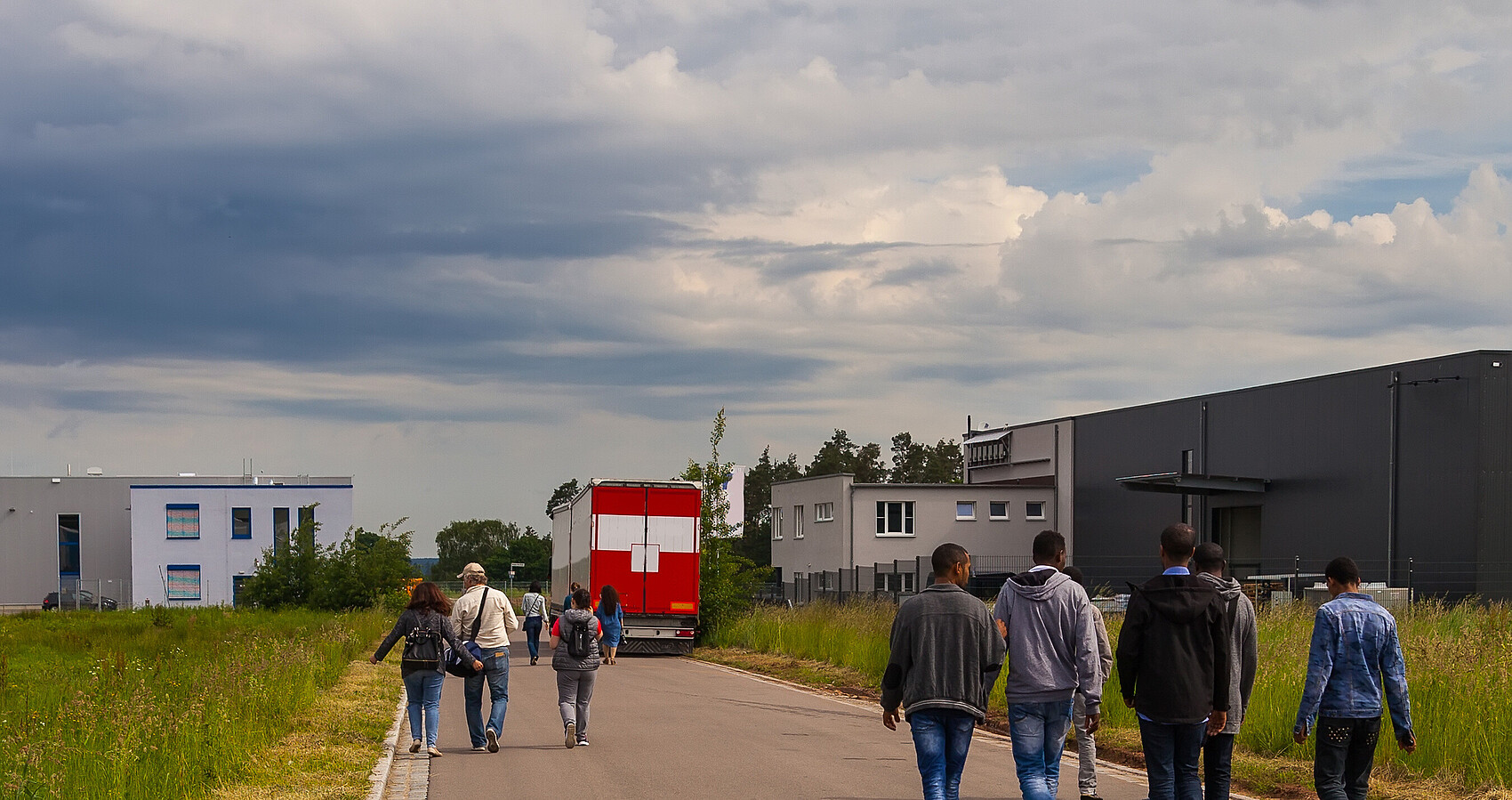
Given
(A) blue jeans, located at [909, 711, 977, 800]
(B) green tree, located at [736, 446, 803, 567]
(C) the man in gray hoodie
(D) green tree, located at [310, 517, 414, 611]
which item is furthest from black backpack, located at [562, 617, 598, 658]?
(B) green tree, located at [736, 446, 803, 567]

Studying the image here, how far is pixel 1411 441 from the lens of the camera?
42.9m

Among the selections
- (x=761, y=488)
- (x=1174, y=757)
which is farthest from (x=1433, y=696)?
(x=761, y=488)

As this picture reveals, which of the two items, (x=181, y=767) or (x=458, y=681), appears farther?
(x=458, y=681)

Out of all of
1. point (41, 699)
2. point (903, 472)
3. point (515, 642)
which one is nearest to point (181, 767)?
point (41, 699)

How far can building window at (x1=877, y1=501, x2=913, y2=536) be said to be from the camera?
207ft

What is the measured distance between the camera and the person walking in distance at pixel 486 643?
13406mm

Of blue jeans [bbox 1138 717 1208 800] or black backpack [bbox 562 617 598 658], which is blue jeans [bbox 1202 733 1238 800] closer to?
blue jeans [bbox 1138 717 1208 800]

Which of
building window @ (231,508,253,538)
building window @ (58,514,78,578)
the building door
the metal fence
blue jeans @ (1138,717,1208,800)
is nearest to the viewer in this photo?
blue jeans @ (1138,717,1208,800)

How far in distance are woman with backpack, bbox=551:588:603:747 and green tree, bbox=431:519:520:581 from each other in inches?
6022

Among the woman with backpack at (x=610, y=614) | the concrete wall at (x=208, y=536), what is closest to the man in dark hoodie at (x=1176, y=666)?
the woman with backpack at (x=610, y=614)

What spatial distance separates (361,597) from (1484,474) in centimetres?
3475

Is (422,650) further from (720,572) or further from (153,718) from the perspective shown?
(720,572)

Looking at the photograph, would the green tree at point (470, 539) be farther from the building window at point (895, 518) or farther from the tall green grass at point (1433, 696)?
the tall green grass at point (1433, 696)

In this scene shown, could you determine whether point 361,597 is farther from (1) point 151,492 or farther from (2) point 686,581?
(1) point 151,492
